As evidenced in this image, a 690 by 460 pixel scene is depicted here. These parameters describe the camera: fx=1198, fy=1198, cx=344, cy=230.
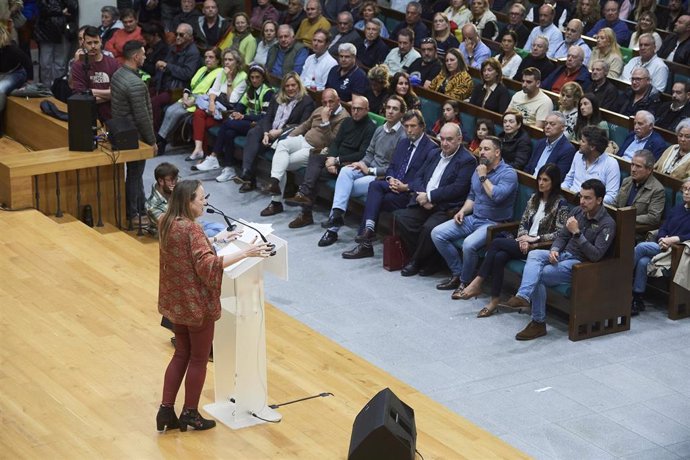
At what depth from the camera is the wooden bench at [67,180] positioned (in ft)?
22.8

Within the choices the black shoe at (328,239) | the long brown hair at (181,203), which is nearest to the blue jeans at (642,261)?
the black shoe at (328,239)

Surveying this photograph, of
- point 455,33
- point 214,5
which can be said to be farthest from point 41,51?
point 455,33

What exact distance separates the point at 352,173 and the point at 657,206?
1.97 m

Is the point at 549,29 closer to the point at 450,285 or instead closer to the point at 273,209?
the point at 273,209

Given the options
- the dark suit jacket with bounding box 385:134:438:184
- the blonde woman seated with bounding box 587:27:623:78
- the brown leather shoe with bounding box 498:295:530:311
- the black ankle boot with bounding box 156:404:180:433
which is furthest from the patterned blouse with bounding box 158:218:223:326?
the blonde woman seated with bounding box 587:27:623:78

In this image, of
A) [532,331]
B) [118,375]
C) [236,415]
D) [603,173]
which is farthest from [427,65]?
[236,415]

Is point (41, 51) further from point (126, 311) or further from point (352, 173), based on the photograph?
point (126, 311)

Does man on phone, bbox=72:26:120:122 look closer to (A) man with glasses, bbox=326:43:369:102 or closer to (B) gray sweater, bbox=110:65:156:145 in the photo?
(B) gray sweater, bbox=110:65:156:145

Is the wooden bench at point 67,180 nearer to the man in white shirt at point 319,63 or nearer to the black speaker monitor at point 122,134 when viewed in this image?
the black speaker monitor at point 122,134

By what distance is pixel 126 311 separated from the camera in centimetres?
590

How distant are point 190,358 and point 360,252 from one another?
3.04 metres

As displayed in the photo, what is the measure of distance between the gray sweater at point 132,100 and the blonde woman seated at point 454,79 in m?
2.27

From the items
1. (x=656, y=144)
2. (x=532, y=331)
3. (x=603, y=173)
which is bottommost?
(x=532, y=331)

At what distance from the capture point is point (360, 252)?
291 inches
